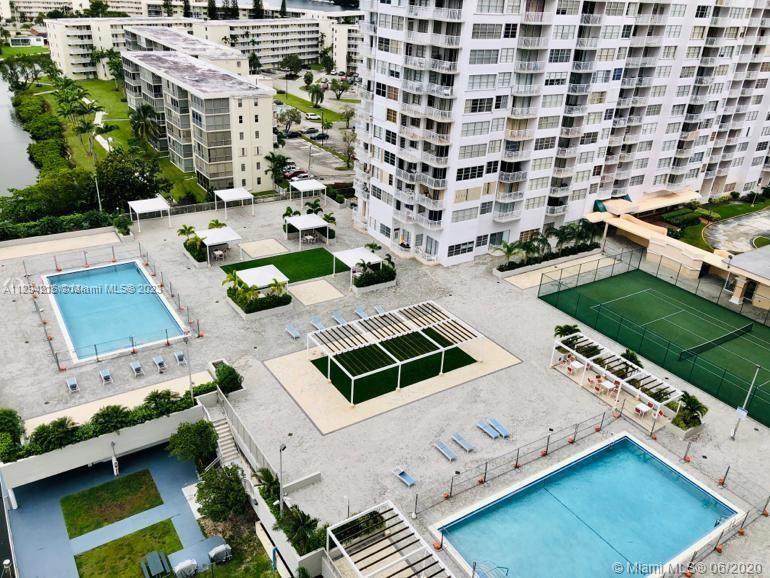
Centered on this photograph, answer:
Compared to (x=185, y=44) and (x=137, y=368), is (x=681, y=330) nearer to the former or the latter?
(x=137, y=368)

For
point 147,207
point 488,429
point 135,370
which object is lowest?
point 488,429

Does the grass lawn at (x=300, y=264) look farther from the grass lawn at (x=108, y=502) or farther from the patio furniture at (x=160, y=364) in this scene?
the grass lawn at (x=108, y=502)

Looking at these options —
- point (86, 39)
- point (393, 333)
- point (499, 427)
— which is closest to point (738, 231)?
point (393, 333)

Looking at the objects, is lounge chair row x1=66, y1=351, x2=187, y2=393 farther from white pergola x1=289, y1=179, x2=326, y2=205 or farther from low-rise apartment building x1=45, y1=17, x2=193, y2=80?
low-rise apartment building x1=45, y1=17, x2=193, y2=80

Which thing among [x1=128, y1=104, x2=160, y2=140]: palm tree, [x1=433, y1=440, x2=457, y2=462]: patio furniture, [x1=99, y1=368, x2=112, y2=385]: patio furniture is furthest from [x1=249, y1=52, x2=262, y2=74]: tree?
[x1=433, y1=440, x2=457, y2=462]: patio furniture

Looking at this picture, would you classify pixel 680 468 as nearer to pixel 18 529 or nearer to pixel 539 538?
pixel 539 538

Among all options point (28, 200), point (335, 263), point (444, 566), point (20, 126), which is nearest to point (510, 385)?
point (444, 566)
